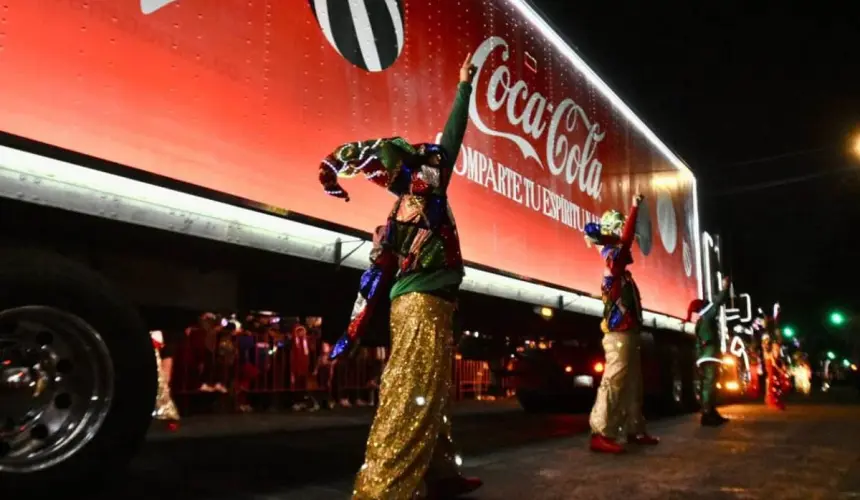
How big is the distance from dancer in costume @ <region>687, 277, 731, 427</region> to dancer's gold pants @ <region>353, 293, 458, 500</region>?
6.09 meters

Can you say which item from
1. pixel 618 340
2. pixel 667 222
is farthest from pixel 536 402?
pixel 618 340

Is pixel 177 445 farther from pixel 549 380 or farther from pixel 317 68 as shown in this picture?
pixel 549 380

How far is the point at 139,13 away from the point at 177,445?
164 inches

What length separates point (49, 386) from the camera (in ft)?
9.77

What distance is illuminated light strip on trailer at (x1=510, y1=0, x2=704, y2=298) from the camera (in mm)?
6520

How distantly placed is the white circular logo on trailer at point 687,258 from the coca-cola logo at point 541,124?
4.01 metres

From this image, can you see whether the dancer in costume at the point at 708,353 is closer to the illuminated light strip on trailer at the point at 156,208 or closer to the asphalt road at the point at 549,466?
the asphalt road at the point at 549,466

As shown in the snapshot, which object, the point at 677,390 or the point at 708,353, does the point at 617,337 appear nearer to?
the point at 708,353

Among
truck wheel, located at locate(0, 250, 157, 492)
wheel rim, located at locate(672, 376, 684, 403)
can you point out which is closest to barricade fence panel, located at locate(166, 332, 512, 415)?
wheel rim, located at locate(672, 376, 684, 403)

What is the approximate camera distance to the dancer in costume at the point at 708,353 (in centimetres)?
822

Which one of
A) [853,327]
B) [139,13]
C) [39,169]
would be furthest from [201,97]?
[853,327]

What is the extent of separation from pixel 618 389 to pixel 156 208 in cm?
362

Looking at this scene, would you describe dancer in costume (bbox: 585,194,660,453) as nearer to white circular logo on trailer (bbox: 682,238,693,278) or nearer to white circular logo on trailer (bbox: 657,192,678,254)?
white circular logo on trailer (bbox: 657,192,678,254)

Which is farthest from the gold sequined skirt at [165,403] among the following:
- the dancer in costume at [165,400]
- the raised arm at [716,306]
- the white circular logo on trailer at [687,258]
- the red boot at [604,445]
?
the white circular logo on trailer at [687,258]
